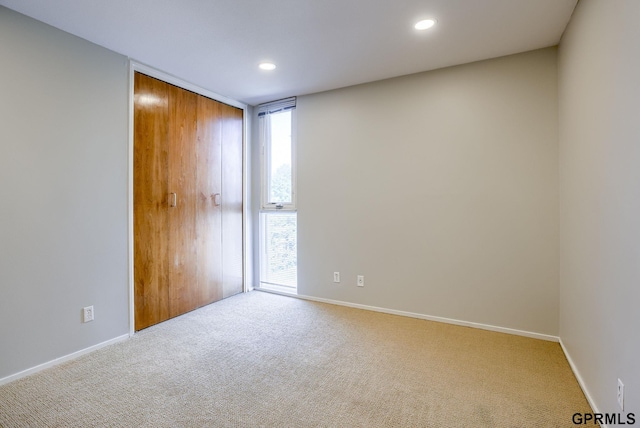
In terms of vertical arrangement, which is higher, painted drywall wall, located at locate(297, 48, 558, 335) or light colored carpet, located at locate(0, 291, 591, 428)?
painted drywall wall, located at locate(297, 48, 558, 335)

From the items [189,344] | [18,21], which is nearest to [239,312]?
[189,344]

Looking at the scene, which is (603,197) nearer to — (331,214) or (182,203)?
(331,214)

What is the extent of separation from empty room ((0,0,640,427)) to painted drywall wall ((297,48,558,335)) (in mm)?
20

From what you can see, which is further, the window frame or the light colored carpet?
the window frame

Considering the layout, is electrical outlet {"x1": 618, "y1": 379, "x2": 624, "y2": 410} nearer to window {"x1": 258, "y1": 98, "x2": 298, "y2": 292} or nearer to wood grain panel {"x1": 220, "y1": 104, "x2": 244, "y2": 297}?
window {"x1": 258, "y1": 98, "x2": 298, "y2": 292}

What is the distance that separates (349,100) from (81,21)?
243cm

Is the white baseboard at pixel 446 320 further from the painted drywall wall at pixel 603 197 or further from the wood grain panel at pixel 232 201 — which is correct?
the wood grain panel at pixel 232 201

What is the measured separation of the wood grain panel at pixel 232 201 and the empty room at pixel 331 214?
0.04 metres

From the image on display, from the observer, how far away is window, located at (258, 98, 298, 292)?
3.97 m

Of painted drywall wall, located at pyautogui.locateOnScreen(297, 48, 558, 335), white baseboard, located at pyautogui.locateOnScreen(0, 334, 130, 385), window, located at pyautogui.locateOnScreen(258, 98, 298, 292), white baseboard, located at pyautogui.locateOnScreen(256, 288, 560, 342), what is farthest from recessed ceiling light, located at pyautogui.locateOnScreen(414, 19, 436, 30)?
white baseboard, located at pyautogui.locateOnScreen(0, 334, 130, 385)

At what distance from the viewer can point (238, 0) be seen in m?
1.98

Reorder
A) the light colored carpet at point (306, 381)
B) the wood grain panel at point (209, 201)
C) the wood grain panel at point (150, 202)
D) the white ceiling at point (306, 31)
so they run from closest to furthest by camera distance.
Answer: the light colored carpet at point (306, 381), the white ceiling at point (306, 31), the wood grain panel at point (150, 202), the wood grain panel at point (209, 201)

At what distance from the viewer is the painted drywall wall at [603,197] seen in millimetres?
1297

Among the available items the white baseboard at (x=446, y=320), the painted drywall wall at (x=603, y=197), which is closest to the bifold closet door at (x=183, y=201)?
the white baseboard at (x=446, y=320)
